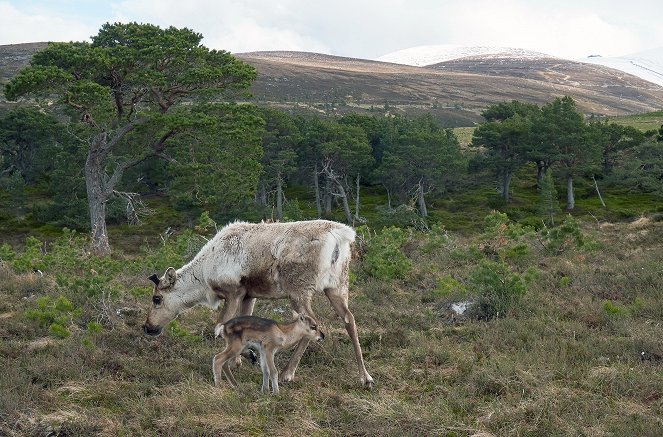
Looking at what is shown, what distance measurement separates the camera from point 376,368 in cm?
691

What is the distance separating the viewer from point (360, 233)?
16156 millimetres

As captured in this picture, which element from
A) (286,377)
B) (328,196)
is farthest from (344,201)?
(286,377)

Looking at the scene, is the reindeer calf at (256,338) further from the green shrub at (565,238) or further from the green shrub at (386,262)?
the green shrub at (565,238)

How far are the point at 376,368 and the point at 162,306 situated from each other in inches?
110

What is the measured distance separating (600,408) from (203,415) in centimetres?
366

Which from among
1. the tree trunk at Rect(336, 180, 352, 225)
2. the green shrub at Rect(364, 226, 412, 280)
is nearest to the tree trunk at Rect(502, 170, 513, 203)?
the tree trunk at Rect(336, 180, 352, 225)

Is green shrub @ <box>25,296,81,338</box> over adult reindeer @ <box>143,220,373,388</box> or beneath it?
beneath

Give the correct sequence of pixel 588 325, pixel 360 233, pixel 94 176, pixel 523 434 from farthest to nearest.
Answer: pixel 94 176
pixel 360 233
pixel 588 325
pixel 523 434

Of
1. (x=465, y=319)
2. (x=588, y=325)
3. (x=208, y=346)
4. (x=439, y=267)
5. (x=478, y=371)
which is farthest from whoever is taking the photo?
(x=439, y=267)

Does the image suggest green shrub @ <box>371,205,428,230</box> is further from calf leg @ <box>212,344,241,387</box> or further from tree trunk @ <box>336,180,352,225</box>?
calf leg @ <box>212,344,241,387</box>

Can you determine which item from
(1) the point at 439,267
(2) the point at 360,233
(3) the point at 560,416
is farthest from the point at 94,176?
(3) the point at 560,416

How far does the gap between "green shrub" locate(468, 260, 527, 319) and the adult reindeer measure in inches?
123

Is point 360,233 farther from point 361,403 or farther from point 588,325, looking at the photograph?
point 361,403

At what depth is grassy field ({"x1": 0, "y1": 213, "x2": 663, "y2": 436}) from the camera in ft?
17.5
